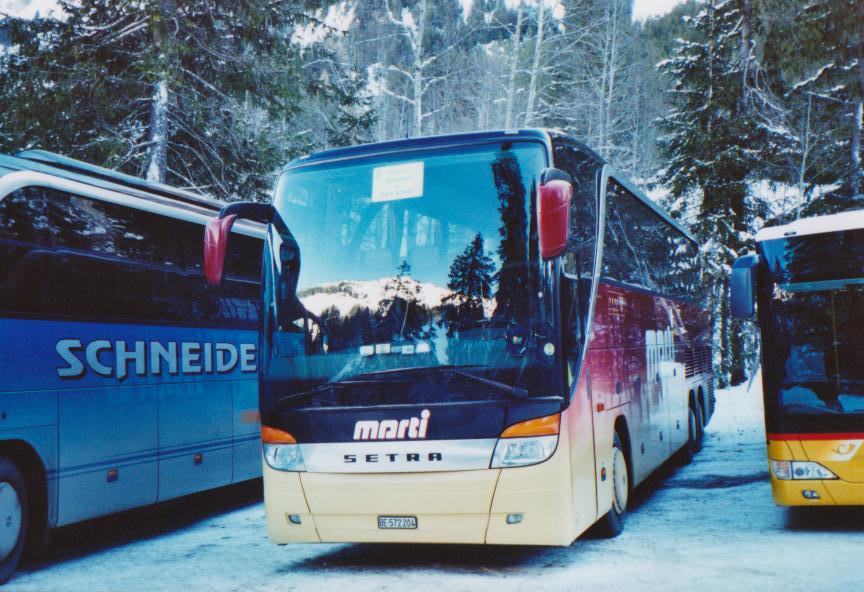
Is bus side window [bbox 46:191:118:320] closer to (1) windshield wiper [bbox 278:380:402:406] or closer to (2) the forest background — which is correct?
(1) windshield wiper [bbox 278:380:402:406]

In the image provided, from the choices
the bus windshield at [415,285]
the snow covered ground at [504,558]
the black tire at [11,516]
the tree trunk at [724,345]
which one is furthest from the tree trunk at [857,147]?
the black tire at [11,516]

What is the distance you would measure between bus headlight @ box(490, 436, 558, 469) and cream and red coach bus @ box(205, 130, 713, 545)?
0.01m

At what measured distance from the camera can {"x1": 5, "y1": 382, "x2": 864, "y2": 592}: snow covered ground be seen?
6926 mm

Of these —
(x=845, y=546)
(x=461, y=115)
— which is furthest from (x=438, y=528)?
(x=461, y=115)

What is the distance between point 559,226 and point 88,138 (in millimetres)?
14317

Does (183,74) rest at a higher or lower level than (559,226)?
higher

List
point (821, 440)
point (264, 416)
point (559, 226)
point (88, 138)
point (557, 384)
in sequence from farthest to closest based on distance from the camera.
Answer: point (88, 138), point (821, 440), point (264, 416), point (557, 384), point (559, 226)

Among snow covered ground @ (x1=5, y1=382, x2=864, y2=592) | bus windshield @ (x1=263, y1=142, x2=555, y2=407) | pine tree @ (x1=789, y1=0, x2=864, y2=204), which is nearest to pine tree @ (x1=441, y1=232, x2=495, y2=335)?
bus windshield @ (x1=263, y1=142, x2=555, y2=407)

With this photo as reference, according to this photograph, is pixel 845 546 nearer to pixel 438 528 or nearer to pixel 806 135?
pixel 438 528

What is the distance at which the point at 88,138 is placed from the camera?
60.1 ft

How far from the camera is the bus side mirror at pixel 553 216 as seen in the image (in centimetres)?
644

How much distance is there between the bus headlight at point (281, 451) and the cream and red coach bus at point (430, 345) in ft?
0.04

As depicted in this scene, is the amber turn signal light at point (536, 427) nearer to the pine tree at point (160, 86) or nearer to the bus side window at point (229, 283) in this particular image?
the bus side window at point (229, 283)

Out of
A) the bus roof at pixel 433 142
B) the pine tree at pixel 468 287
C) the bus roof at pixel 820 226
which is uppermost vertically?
the bus roof at pixel 433 142
